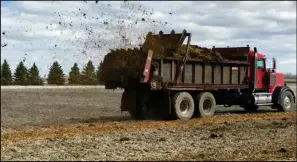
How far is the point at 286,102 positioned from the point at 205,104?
5.64 m

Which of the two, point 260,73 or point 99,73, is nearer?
point 99,73

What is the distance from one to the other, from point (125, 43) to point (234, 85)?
582cm

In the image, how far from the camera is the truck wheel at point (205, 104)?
778 inches

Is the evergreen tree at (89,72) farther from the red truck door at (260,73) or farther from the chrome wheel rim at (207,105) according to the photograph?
the red truck door at (260,73)

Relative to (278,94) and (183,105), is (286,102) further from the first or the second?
(183,105)

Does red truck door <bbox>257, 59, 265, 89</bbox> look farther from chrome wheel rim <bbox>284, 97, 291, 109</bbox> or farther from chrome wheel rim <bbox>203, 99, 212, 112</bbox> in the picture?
chrome wheel rim <bbox>203, 99, 212, 112</bbox>

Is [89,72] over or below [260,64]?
below

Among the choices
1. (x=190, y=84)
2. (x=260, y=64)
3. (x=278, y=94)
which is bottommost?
(x=278, y=94)

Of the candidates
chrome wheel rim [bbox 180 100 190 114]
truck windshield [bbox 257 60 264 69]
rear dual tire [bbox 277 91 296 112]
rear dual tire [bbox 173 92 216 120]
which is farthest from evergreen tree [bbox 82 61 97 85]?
rear dual tire [bbox 277 91 296 112]

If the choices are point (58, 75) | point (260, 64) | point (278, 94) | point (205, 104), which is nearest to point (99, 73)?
point (58, 75)

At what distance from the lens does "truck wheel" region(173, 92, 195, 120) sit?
61.3 feet

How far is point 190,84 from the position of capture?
1941 cm

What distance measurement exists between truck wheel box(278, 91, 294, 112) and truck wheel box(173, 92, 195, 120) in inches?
247

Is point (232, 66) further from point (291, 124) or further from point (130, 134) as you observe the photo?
point (130, 134)
